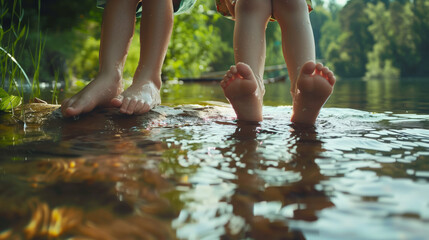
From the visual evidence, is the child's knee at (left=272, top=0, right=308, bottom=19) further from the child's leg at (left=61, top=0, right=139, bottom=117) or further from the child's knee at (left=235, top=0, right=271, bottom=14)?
the child's leg at (left=61, top=0, right=139, bottom=117)

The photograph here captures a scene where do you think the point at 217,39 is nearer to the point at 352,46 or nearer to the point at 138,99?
the point at 138,99

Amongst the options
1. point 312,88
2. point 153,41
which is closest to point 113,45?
point 153,41

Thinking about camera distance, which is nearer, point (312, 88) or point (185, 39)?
point (312, 88)

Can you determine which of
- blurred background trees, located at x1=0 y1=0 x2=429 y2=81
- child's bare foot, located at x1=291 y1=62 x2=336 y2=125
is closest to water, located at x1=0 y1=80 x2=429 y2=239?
child's bare foot, located at x1=291 y1=62 x2=336 y2=125

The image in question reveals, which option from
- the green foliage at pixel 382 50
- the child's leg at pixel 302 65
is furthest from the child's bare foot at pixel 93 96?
the green foliage at pixel 382 50

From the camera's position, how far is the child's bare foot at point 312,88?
1.42 meters

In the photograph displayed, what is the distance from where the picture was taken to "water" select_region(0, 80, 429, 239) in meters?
0.50

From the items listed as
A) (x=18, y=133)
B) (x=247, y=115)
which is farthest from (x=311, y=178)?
(x=18, y=133)

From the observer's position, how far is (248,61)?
1.69 metres

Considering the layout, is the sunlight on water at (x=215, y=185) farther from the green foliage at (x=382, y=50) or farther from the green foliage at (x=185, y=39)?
the green foliage at (x=382, y=50)

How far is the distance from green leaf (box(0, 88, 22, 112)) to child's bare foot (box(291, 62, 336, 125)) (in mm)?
1211

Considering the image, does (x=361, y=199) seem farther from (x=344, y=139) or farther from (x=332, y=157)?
(x=344, y=139)

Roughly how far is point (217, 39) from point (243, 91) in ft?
69.0

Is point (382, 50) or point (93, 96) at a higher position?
point (382, 50)
